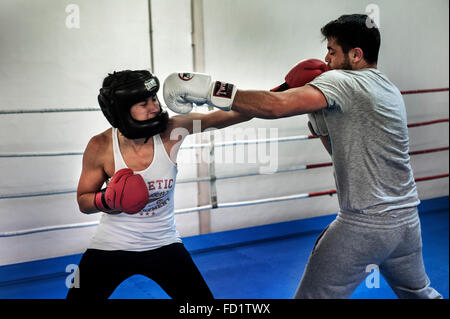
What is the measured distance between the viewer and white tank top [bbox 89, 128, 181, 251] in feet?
5.13


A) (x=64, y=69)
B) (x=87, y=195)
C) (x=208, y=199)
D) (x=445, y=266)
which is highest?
(x=64, y=69)

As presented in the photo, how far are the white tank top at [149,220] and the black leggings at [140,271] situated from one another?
29mm

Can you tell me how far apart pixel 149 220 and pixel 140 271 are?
0.54 ft

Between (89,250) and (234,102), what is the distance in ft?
2.18

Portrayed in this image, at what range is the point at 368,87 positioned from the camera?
1.43 metres

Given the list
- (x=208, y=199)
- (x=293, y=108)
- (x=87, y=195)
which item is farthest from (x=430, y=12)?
(x=87, y=195)

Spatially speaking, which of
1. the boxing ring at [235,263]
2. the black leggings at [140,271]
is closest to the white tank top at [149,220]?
the black leggings at [140,271]

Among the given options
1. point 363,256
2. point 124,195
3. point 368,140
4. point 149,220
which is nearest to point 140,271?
point 149,220

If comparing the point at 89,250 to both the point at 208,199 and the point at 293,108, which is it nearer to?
the point at 293,108

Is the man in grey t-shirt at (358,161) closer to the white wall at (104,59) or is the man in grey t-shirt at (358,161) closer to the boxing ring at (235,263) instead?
the white wall at (104,59)

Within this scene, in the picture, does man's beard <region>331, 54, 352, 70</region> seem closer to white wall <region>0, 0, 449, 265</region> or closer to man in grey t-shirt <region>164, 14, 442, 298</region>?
man in grey t-shirt <region>164, 14, 442, 298</region>

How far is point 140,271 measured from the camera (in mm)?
1540

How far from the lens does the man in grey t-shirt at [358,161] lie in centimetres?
140

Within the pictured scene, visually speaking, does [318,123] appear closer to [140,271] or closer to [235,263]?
[140,271]
